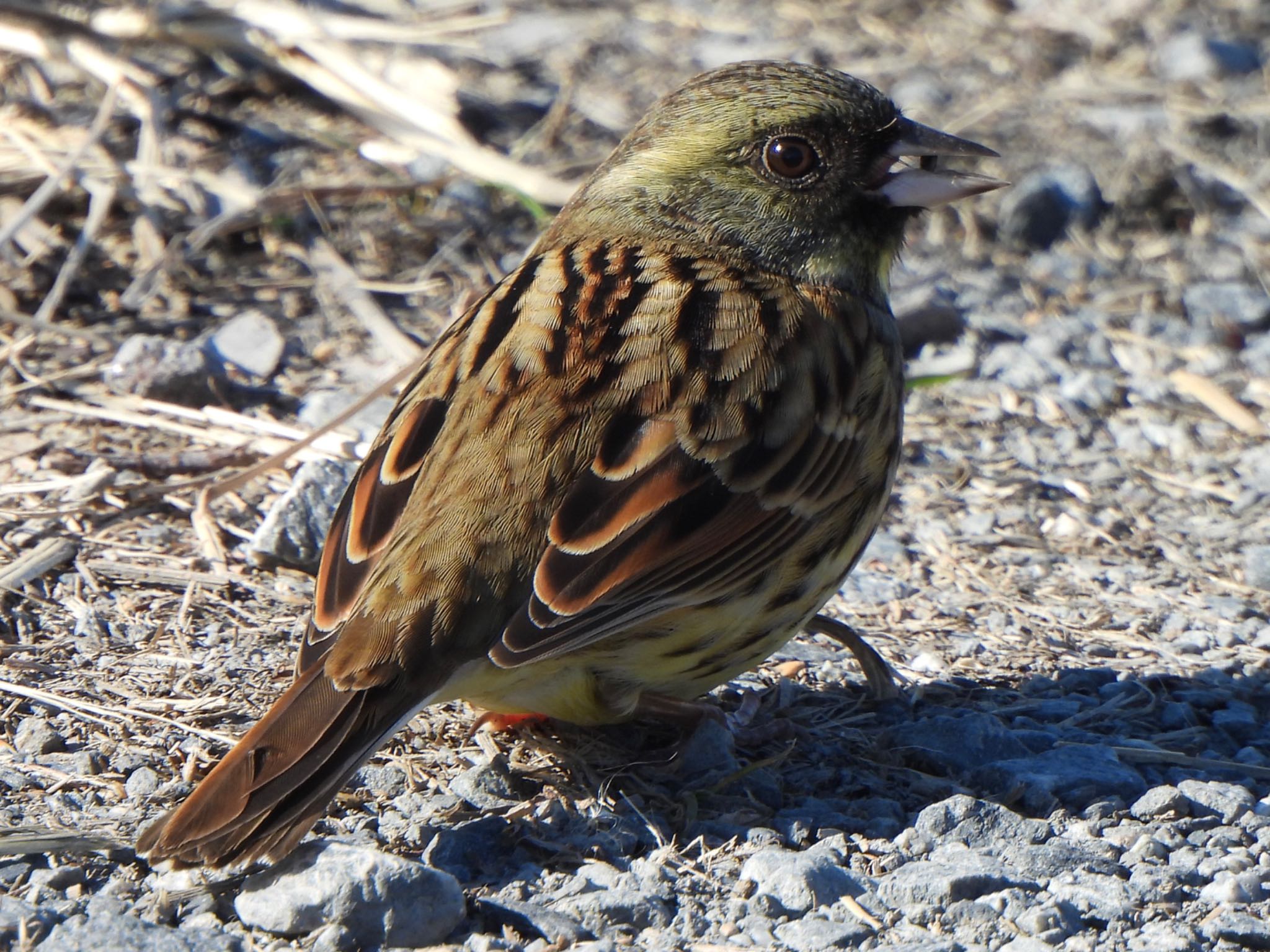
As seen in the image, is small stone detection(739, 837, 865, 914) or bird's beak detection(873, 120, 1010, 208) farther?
bird's beak detection(873, 120, 1010, 208)

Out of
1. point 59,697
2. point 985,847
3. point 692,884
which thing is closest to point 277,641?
point 59,697

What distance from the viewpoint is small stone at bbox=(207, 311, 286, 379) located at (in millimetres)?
5484

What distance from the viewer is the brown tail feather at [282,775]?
2.95 m

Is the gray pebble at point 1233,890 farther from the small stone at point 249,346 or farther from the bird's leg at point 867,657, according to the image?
the small stone at point 249,346

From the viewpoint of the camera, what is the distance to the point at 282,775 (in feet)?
9.92

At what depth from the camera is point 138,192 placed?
6.08 m

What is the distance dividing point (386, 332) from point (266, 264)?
2.19 feet

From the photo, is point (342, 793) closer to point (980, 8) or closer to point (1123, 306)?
point (1123, 306)

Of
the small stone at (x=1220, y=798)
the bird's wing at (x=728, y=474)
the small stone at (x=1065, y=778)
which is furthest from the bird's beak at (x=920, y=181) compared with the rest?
the small stone at (x=1220, y=798)

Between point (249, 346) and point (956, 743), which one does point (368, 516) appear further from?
point (249, 346)

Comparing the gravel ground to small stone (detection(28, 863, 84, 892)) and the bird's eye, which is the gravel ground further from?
the bird's eye

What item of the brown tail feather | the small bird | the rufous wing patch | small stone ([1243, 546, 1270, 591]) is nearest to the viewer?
the brown tail feather

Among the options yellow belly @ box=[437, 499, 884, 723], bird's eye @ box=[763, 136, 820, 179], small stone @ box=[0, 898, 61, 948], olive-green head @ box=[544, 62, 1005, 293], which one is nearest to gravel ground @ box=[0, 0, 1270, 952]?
small stone @ box=[0, 898, 61, 948]

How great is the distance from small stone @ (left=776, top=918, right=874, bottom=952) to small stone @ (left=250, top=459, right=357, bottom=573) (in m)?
1.68
